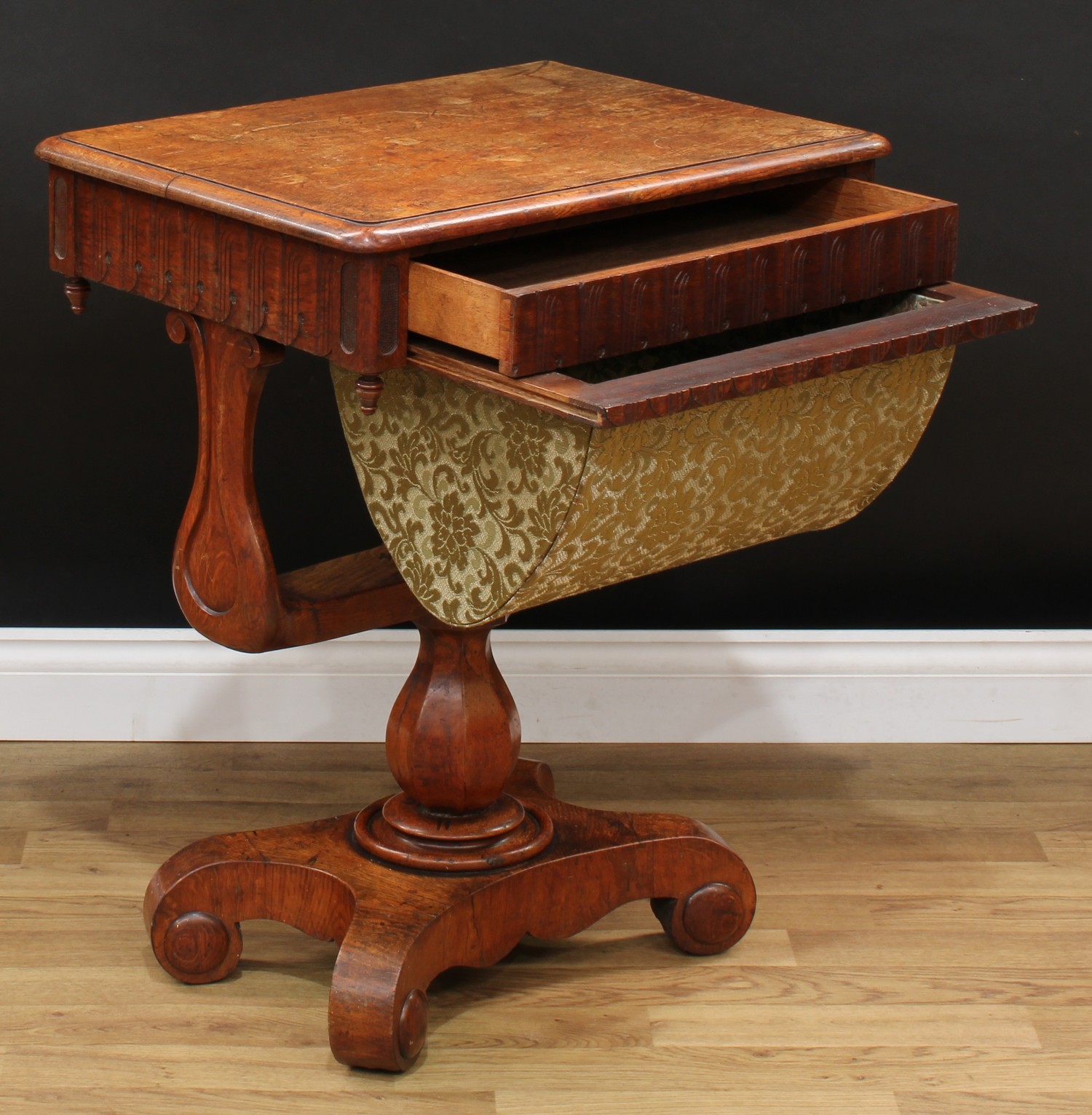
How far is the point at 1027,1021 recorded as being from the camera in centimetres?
221

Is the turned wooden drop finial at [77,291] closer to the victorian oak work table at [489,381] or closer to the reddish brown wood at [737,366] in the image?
the victorian oak work table at [489,381]

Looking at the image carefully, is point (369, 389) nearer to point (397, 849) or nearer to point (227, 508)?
point (227, 508)

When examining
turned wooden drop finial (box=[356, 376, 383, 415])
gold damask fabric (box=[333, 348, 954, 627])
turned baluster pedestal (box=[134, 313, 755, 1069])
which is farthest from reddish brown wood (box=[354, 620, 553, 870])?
turned wooden drop finial (box=[356, 376, 383, 415])

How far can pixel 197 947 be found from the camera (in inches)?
87.7

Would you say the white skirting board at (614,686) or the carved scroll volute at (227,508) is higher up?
the carved scroll volute at (227,508)

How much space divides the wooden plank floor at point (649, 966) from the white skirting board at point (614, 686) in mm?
42

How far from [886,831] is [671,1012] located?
561mm

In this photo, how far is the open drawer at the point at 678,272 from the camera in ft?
5.73

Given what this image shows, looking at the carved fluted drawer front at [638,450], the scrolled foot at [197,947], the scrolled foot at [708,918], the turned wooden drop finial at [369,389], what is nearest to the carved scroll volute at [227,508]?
the carved fluted drawer front at [638,450]

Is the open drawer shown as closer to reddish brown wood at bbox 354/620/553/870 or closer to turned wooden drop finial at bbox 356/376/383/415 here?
turned wooden drop finial at bbox 356/376/383/415

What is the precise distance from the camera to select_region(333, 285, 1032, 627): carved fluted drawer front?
1.81 m

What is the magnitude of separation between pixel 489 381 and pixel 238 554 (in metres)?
0.46

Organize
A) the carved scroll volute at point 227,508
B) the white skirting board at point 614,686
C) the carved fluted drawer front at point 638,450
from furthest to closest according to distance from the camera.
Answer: the white skirting board at point 614,686
the carved scroll volute at point 227,508
the carved fluted drawer front at point 638,450

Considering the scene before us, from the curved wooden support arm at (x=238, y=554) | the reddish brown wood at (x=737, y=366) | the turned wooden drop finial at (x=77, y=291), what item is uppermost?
the reddish brown wood at (x=737, y=366)
